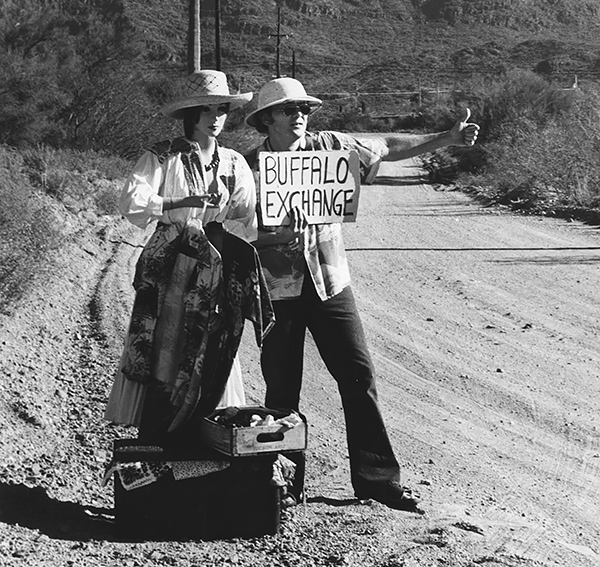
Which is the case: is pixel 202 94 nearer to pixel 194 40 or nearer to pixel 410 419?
pixel 410 419

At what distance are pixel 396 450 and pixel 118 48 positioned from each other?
82.5 feet

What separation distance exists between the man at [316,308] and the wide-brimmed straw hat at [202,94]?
0.72ft

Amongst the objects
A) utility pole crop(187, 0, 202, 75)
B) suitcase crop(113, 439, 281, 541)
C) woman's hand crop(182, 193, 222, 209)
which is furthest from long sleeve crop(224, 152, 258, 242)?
utility pole crop(187, 0, 202, 75)

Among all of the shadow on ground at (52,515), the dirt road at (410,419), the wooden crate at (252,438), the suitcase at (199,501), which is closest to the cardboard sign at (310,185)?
the wooden crate at (252,438)

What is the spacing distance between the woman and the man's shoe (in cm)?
88

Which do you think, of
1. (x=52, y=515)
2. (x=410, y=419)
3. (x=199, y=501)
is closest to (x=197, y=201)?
(x=199, y=501)

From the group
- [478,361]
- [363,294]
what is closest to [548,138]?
[363,294]

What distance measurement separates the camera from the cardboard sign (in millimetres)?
5754

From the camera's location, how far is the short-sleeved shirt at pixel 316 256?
5.79 metres

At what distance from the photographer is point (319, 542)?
17.8ft

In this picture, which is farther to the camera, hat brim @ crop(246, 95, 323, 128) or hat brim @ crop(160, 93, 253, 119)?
hat brim @ crop(246, 95, 323, 128)

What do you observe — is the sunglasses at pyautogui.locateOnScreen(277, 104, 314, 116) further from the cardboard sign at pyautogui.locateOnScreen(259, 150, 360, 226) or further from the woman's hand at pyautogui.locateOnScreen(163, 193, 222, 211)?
the woman's hand at pyautogui.locateOnScreen(163, 193, 222, 211)

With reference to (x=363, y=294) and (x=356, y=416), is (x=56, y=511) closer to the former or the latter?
(x=356, y=416)

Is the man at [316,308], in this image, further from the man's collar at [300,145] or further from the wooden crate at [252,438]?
the wooden crate at [252,438]
